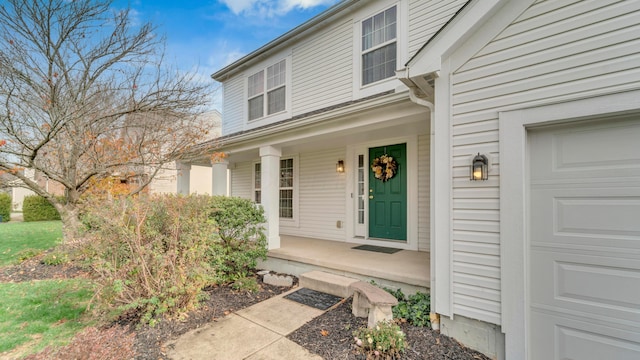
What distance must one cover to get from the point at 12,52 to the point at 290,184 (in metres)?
6.04

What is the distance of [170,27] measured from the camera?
637 centimetres

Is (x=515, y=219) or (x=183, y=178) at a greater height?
(x=183, y=178)

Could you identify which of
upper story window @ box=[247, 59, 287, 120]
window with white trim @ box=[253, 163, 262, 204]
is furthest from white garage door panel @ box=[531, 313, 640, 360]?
window with white trim @ box=[253, 163, 262, 204]

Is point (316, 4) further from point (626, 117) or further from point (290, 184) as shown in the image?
point (626, 117)

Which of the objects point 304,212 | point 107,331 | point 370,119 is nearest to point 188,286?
point 107,331

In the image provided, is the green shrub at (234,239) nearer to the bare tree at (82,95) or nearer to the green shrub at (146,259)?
the green shrub at (146,259)

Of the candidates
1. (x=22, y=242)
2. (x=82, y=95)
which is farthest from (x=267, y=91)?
(x=22, y=242)

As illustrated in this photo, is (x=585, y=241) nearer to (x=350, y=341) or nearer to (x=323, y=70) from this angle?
(x=350, y=341)

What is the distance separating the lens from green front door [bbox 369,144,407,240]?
5488 mm

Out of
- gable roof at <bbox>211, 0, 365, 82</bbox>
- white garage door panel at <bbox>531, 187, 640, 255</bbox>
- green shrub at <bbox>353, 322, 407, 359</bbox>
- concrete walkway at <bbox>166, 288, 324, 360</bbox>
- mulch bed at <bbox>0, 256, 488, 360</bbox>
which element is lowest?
concrete walkway at <bbox>166, 288, 324, 360</bbox>

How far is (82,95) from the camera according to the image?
18.7ft

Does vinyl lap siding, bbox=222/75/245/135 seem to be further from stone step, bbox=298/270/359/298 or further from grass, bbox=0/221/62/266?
stone step, bbox=298/270/359/298

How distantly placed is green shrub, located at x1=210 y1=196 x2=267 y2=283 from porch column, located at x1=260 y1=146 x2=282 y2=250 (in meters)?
0.74

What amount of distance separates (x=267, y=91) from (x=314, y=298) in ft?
19.1
